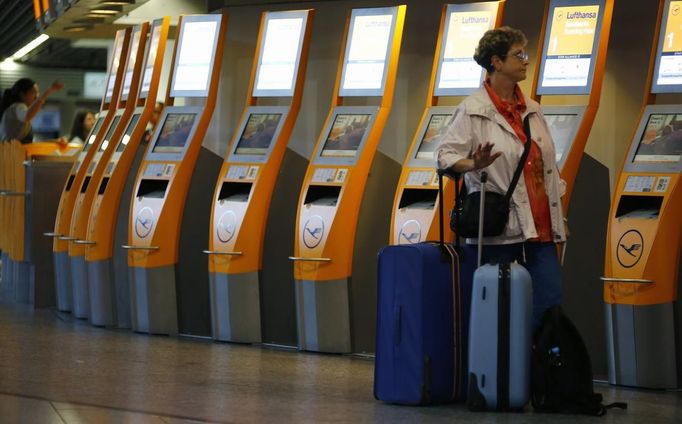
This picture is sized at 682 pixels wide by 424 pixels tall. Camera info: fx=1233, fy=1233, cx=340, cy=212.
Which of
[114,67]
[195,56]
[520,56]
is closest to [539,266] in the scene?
[520,56]

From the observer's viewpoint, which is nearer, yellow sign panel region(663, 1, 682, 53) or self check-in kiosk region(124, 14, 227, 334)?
yellow sign panel region(663, 1, 682, 53)

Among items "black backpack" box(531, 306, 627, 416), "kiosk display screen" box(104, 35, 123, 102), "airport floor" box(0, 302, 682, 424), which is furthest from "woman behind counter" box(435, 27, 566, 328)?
"kiosk display screen" box(104, 35, 123, 102)

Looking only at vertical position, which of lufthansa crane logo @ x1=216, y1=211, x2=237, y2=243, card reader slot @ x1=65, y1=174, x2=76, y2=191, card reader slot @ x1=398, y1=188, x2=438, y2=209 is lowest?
lufthansa crane logo @ x1=216, y1=211, x2=237, y2=243

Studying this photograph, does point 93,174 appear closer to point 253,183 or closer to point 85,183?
point 85,183

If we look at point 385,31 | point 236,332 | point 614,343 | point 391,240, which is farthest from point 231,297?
point 614,343

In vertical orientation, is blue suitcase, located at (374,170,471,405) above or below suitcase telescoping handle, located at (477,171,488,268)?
below

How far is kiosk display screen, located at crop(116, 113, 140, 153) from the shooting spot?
8.52m

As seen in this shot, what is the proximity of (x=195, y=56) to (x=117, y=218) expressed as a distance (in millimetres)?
1293

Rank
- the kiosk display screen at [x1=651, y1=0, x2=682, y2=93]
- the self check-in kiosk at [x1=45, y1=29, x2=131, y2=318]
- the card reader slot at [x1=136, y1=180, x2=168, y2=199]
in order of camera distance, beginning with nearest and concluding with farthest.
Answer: the kiosk display screen at [x1=651, y1=0, x2=682, y2=93]
the card reader slot at [x1=136, y1=180, x2=168, y2=199]
the self check-in kiosk at [x1=45, y1=29, x2=131, y2=318]

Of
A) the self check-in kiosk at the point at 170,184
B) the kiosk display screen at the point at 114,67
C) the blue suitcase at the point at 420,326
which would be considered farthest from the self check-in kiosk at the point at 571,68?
the kiosk display screen at the point at 114,67

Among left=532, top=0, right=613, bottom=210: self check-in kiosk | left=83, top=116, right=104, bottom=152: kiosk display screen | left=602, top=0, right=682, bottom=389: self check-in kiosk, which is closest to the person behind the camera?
left=602, top=0, right=682, bottom=389: self check-in kiosk

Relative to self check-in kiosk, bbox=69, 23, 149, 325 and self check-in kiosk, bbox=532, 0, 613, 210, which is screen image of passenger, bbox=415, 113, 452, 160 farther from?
self check-in kiosk, bbox=69, 23, 149, 325

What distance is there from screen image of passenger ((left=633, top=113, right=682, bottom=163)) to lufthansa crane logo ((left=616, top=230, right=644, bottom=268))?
38 centimetres

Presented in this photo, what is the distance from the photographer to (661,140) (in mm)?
5973
